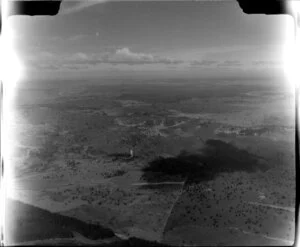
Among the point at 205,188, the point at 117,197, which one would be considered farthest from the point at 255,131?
the point at 117,197

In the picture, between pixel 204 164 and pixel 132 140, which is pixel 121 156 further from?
pixel 204 164

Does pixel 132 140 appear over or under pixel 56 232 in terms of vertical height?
under

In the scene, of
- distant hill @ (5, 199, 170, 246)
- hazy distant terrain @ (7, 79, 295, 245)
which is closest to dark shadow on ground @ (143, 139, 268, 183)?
hazy distant terrain @ (7, 79, 295, 245)

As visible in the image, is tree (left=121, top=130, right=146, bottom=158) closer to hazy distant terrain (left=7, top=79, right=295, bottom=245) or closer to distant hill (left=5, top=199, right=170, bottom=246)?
hazy distant terrain (left=7, top=79, right=295, bottom=245)

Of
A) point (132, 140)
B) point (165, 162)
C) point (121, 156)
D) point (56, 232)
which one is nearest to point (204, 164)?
point (165, 162)

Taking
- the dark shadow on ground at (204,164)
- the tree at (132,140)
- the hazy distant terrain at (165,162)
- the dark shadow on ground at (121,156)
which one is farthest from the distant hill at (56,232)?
the tree at (132,140)

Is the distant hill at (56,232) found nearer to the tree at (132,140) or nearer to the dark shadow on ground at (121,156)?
the dark shadow on ground at (121,156)
